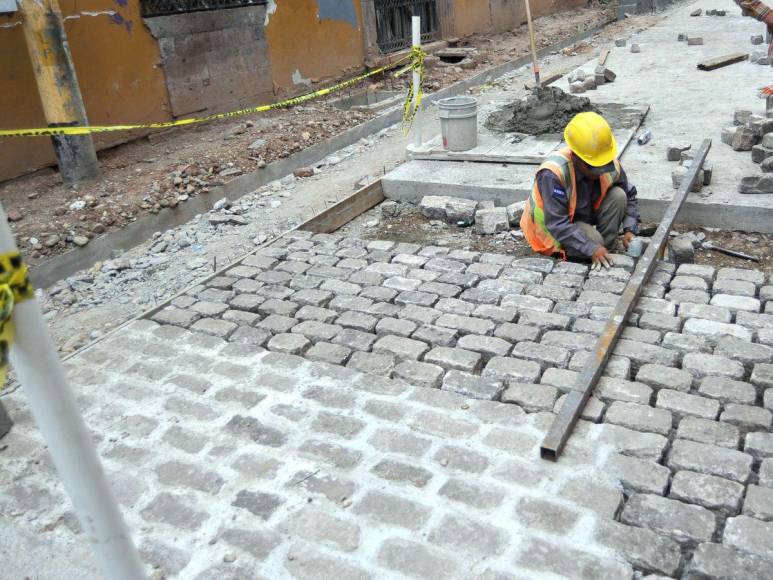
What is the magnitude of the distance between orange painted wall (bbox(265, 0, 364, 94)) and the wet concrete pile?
4.39m

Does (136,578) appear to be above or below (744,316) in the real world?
above

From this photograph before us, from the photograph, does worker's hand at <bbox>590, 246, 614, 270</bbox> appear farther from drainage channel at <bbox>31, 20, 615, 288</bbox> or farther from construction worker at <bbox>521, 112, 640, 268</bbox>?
drainage channel at <bbox>31, 20, 615, 288</bbox>

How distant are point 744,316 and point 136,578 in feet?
12.8

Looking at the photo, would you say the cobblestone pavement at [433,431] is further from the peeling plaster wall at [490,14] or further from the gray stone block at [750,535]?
the peeling plaster wall at [490,14]

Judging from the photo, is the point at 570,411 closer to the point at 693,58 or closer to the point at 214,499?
the point at 214,499

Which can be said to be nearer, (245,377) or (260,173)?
(245,377)

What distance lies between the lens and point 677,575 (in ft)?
8.55

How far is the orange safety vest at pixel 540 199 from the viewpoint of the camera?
4.91 meters

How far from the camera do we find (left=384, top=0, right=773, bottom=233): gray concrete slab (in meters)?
5.81

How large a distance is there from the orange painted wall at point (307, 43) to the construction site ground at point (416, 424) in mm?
6935

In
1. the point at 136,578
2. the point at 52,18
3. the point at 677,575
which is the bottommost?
the point at 677,575

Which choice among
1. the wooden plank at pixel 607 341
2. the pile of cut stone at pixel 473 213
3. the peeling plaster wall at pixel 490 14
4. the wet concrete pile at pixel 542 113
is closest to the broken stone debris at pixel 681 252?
the wooden plank at pixel 607 341

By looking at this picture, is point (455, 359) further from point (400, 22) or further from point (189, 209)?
point (400, 22)

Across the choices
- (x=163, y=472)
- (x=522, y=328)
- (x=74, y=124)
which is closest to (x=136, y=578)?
(x=163, y=472)
